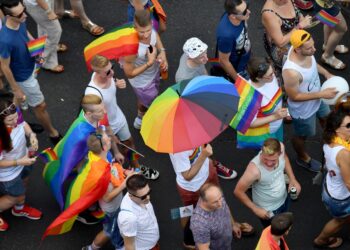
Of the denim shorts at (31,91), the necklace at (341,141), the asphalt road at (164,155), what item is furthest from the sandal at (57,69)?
the necklace at (341,141)

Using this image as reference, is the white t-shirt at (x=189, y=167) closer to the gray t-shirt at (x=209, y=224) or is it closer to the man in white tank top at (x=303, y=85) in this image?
the gray t-shirt at (x=209, y=224)

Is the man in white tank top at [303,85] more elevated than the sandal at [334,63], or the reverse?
the man in white tank top at [303,85]

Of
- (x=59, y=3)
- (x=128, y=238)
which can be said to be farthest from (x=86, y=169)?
(x=59, y=3)

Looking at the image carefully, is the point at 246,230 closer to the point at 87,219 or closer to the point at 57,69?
the point at 87,219

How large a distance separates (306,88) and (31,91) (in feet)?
9.99

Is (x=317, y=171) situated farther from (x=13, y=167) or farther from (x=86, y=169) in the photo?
(x=13, y=167)

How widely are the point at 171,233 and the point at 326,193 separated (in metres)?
1.69

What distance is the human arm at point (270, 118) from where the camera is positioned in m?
5.71

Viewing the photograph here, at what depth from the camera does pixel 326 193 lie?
5.61m

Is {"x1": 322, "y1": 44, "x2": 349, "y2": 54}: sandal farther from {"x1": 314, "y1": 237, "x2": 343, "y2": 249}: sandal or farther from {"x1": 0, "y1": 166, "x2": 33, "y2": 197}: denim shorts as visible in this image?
{"x1": 0, "y1": 166, "x2": 33, "y2": 197}: denim shorts

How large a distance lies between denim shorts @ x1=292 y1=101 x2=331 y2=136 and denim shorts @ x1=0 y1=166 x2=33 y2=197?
293 centimetres

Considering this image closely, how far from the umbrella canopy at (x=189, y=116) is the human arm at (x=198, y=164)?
224mm

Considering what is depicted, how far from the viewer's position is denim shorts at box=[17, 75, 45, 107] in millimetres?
6609

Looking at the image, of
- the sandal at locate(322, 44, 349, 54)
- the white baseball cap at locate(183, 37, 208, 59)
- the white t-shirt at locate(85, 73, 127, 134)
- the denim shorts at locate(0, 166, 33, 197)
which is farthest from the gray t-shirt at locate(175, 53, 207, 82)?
the sandal at locate(322, 44, 349, 54)
